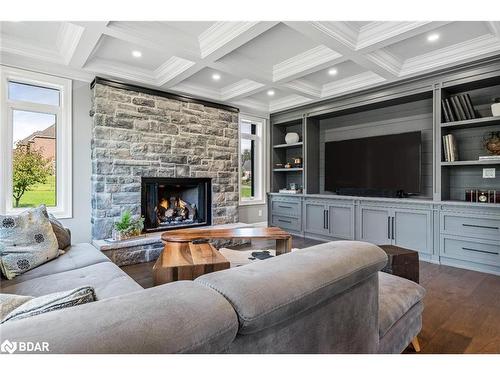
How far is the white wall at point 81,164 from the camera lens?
3713 millimetres

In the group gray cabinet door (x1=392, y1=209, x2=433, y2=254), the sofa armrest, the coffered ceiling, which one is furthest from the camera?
gray cabinet door (x1=392, y1=209, x2=433, y2=254)

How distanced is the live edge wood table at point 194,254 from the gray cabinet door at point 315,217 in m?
1.92

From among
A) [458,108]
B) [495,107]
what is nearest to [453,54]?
[458,108]

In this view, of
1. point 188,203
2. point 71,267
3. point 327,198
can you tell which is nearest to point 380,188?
point 327,198

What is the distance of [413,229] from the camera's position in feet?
12.5

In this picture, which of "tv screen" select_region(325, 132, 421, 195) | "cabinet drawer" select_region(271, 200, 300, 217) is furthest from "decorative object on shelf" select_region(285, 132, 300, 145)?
"cabinet drawer" select_region(271, 200, 300, 217)

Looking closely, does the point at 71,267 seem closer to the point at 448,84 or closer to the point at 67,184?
the point at 67,184

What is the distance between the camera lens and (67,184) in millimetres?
3662

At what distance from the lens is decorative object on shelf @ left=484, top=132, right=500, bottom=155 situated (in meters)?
3.30

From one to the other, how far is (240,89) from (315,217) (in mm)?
2496

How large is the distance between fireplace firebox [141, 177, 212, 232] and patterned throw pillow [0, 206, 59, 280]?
6.21ft

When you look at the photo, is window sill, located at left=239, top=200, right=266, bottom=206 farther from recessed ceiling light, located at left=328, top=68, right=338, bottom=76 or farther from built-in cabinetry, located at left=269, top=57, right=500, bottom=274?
recessed ceiling light, located at left=328, top=68, right=338, bottom=76

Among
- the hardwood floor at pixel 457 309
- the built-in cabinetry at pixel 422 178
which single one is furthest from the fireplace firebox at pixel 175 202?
the built-in cabinetry at pixel 422 178
